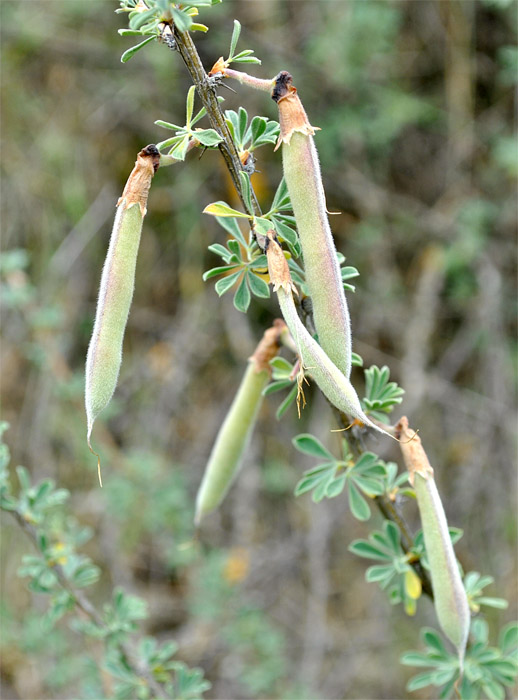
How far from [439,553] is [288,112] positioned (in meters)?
0.61

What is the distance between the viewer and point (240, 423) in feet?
3.58

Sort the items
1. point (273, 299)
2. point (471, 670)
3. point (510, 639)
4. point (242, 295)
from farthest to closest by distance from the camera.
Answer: point (273, 299)
point (510, 639)
point (471, 670)
point (242, 295)

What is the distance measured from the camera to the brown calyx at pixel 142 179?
82 cm

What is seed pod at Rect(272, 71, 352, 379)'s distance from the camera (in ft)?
2.57

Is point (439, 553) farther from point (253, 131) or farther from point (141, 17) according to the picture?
point (141, 17)

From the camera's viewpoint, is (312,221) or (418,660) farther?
(418,660)

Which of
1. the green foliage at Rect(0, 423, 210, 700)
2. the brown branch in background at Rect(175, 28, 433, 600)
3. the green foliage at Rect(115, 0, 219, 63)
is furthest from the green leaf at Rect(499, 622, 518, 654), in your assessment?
the green foliage at Rect(115, 0, 219, 63)

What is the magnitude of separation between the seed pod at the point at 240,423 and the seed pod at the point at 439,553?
237 millimetres

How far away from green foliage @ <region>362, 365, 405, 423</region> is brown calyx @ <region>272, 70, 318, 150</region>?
0.38m

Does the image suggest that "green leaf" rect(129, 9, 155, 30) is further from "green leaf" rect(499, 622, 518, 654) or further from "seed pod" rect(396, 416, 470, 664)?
"green leaf" rect(499, 622, 518, 654)

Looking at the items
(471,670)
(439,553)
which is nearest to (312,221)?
(439,553)

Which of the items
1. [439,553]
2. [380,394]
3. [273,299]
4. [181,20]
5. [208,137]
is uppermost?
[181,20]

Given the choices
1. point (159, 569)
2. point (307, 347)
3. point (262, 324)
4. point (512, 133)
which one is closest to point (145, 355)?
point (262, 324)

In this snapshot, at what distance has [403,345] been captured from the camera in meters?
2.83
